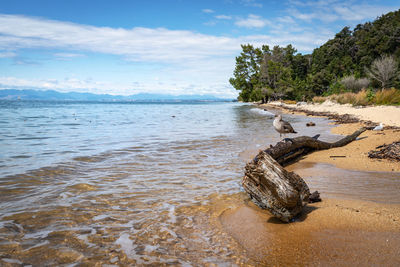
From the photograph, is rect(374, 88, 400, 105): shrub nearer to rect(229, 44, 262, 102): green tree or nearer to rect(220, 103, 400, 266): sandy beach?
rect(220, 103, 400, 266): sandy beach

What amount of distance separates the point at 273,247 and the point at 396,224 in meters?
1.74

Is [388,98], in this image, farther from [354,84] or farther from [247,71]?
[247,71]

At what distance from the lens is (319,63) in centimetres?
7556

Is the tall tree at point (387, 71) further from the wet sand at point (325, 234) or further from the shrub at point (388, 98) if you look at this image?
the wet sand at point (325, 234)

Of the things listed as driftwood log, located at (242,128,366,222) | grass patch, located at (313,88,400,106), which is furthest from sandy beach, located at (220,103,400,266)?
grass patch, located at (313,88,400,106)

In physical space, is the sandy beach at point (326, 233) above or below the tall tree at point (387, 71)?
below

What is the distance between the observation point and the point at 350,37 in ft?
235

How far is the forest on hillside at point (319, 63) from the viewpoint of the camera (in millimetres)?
50062

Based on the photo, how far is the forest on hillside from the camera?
50.1 meters

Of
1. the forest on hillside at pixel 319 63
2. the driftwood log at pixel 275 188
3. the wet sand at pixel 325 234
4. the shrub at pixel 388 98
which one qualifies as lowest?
the wet sand at pixel 325 234

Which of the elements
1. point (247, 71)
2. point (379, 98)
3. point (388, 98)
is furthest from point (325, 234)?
point (247, 71)

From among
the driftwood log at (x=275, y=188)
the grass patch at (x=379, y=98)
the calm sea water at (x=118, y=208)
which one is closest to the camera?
the calm sea water at (x=118, y=208)

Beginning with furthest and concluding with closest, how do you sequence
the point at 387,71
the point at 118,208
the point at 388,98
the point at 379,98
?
the point at 387,71 → the point at 379,98 → the point at 388,98 → the point at 118,208

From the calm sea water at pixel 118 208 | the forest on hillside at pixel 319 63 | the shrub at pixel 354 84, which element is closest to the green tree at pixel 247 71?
the forest on hillside at pixel 319 63
